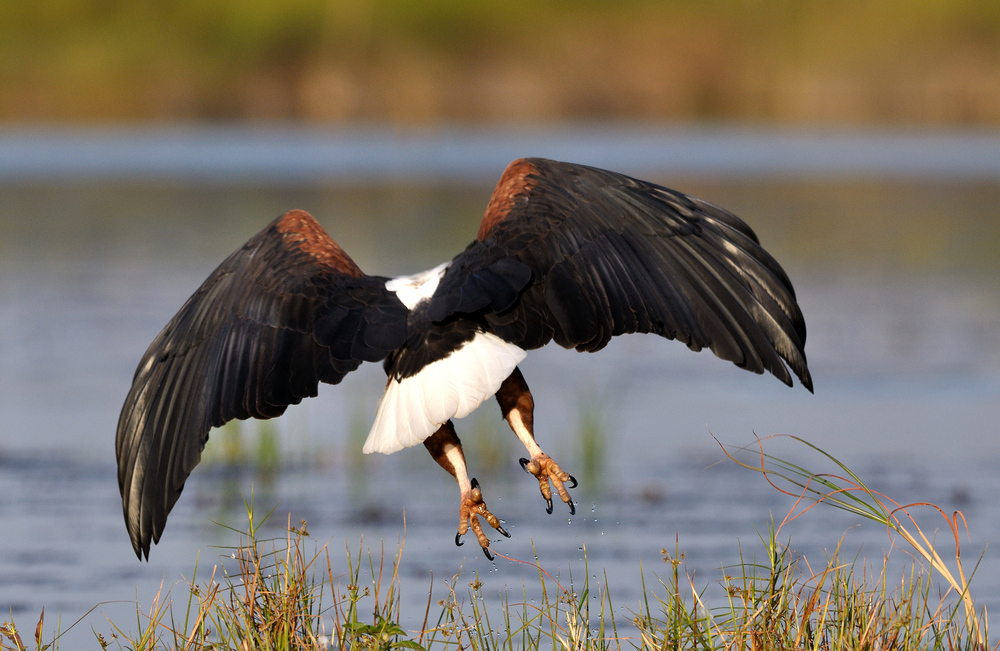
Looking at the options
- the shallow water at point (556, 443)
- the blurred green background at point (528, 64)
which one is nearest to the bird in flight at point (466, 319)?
the shallow water at point (556, 443)

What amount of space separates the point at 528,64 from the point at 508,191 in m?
41.7

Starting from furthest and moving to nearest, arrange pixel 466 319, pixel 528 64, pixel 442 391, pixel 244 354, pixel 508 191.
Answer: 1. pixel 528 64
2. pixel 508 191
3. pixel 244 354
4. pixel 466 319
5. pixel 442 391

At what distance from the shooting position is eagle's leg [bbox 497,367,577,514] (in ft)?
15.0

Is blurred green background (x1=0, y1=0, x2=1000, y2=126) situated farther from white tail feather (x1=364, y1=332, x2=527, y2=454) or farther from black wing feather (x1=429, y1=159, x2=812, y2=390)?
white tail feather (x1=364, y1=332, x2=527, y2=454)

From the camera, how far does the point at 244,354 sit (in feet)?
15.8

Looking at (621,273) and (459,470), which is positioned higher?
(621,273)

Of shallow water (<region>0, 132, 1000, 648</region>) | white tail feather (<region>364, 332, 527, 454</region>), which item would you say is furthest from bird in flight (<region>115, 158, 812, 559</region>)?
shallow water (<region>0, 132, 1000, 648</region>)

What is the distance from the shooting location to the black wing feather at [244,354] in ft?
15.2

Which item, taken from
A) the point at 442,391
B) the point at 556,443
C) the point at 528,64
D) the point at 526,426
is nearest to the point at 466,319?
the point at 442,391

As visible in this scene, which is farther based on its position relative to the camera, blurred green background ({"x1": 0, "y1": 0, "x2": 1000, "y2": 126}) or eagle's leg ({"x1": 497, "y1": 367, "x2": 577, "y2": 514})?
blurred green background ({"x1": 0, "y1": 0, "x2": 1000, "y2": 126})

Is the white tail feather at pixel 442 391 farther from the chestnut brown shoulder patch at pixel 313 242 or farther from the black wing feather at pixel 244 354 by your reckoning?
the chestnut brown shoulder patch at pixel 313 242

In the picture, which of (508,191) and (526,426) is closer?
(526,426)

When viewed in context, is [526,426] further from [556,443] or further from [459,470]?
[556,443]

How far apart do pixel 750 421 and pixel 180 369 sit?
5.65 meters
